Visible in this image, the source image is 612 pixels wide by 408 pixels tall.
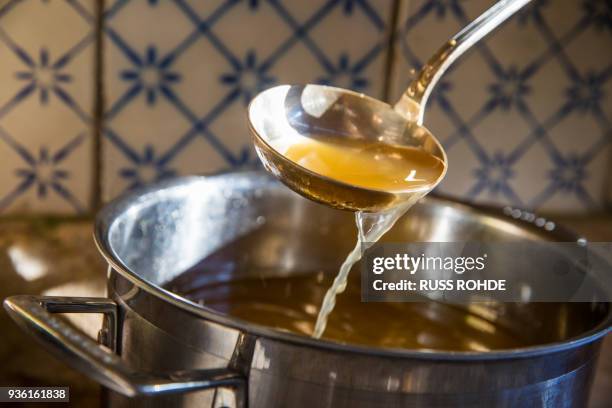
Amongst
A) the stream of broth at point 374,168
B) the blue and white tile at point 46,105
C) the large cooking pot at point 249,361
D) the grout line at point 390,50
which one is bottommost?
the large cooking pot at point 249,361

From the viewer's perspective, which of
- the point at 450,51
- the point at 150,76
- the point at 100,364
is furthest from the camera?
the point at 150,76

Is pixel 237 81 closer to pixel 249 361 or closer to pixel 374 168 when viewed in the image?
pixel 374 168

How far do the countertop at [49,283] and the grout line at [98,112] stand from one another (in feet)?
0.14

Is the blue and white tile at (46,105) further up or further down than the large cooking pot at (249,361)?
further up

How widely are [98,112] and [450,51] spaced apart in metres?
0.46

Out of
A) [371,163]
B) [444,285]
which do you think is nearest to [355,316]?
[444,285]

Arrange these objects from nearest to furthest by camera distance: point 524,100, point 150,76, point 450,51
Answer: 1. point 450,51
2. point 150,76
3. point 524,100

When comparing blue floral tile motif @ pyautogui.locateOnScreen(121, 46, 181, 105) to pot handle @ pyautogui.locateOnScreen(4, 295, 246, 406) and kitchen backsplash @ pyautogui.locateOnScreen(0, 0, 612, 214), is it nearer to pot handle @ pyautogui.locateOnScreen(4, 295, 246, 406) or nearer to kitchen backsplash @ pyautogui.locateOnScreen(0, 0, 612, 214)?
kitchen backsplash @ pyautogui.locateOnScreen(0, 0, 612, 214)

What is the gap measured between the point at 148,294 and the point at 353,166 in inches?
9.7

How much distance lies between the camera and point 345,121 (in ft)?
2.54

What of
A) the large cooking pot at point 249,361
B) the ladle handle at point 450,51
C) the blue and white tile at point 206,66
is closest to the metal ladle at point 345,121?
the ladle handle at point 450,51

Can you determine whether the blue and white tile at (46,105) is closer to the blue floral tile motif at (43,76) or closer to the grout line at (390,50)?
the blue floral tile motif at (43,76)

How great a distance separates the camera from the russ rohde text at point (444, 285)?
34.6 inches

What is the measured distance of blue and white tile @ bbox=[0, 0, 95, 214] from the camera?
3.09ft
